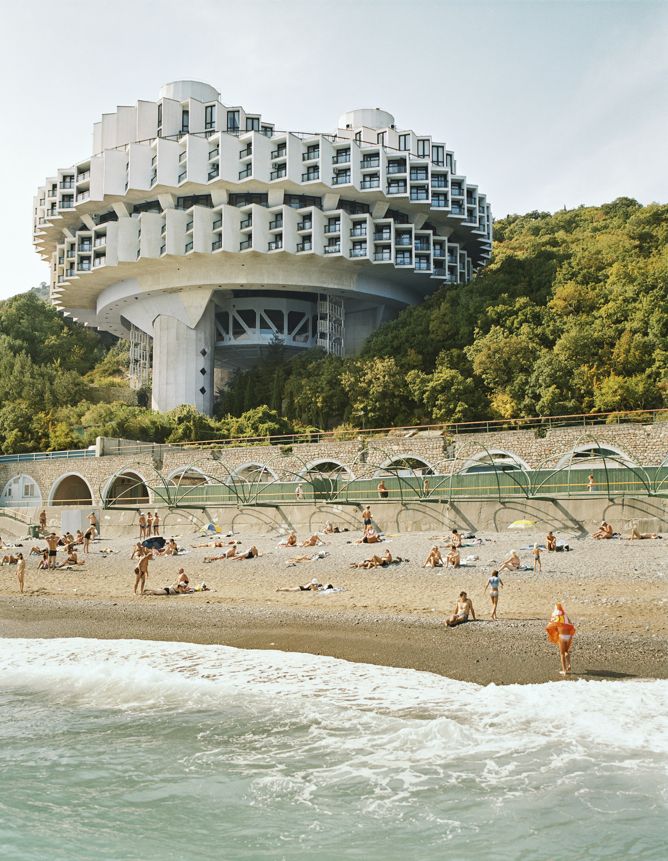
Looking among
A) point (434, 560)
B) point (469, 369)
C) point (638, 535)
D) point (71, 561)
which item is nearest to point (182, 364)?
point (469, 369)

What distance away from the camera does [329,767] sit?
30.2 feet

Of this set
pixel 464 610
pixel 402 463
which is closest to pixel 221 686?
pixel 464 610

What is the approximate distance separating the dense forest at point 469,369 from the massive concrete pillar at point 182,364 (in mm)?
1856

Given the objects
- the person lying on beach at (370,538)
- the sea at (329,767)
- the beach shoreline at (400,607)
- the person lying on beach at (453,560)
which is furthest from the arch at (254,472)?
the sea at (329,767)

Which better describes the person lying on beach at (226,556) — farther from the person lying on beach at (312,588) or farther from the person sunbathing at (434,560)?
the person sunbathing at (434,560)

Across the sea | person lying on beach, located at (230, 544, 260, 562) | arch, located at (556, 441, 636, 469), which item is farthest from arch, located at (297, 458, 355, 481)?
the sea

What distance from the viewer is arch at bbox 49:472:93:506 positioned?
43.5m

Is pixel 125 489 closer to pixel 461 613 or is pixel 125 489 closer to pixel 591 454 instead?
→ pixel 591 454

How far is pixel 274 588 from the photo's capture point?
2127 cm

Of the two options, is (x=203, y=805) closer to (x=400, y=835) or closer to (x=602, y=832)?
(x=400, y=835)

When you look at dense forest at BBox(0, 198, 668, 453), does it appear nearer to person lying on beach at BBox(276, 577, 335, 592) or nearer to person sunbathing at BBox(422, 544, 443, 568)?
person sunbathing at BBox(422, 544, 443, 568)

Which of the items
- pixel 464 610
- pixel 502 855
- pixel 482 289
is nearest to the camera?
pixel 502 855

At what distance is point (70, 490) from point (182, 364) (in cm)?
1398

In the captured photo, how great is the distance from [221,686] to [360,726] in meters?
2.98
